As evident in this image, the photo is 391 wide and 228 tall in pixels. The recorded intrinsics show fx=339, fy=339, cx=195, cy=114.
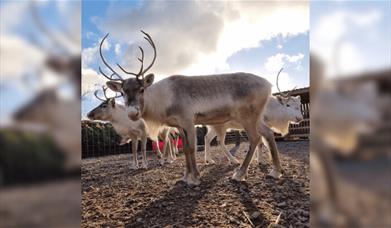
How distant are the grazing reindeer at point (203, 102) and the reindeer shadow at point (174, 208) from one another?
0.90 ft

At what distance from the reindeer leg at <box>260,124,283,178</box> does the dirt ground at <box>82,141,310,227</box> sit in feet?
0.19

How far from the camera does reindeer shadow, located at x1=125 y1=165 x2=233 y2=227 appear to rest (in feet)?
4.91

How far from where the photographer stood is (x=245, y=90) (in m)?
2.46

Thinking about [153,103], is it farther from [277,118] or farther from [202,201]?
[277,118]

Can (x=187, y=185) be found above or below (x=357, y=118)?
below

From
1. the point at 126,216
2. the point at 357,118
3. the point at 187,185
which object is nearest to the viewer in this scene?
the point at 357,118

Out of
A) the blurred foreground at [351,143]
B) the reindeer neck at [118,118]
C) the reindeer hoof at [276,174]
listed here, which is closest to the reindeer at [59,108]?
the blurred foreground at [351,143]

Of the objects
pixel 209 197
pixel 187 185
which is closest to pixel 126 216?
pixel 209 197

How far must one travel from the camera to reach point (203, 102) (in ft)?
7.95

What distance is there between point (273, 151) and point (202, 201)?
0.87m

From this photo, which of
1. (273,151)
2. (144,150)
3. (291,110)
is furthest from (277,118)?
(144,150)

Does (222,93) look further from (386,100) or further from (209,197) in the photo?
(386,100)

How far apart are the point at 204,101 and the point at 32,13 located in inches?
80.7

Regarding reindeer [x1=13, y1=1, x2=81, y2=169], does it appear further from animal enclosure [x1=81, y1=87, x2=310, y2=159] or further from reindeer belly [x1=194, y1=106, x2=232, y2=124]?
animal enclosure [x1=81, y1=87, x2=310, y2=159]
